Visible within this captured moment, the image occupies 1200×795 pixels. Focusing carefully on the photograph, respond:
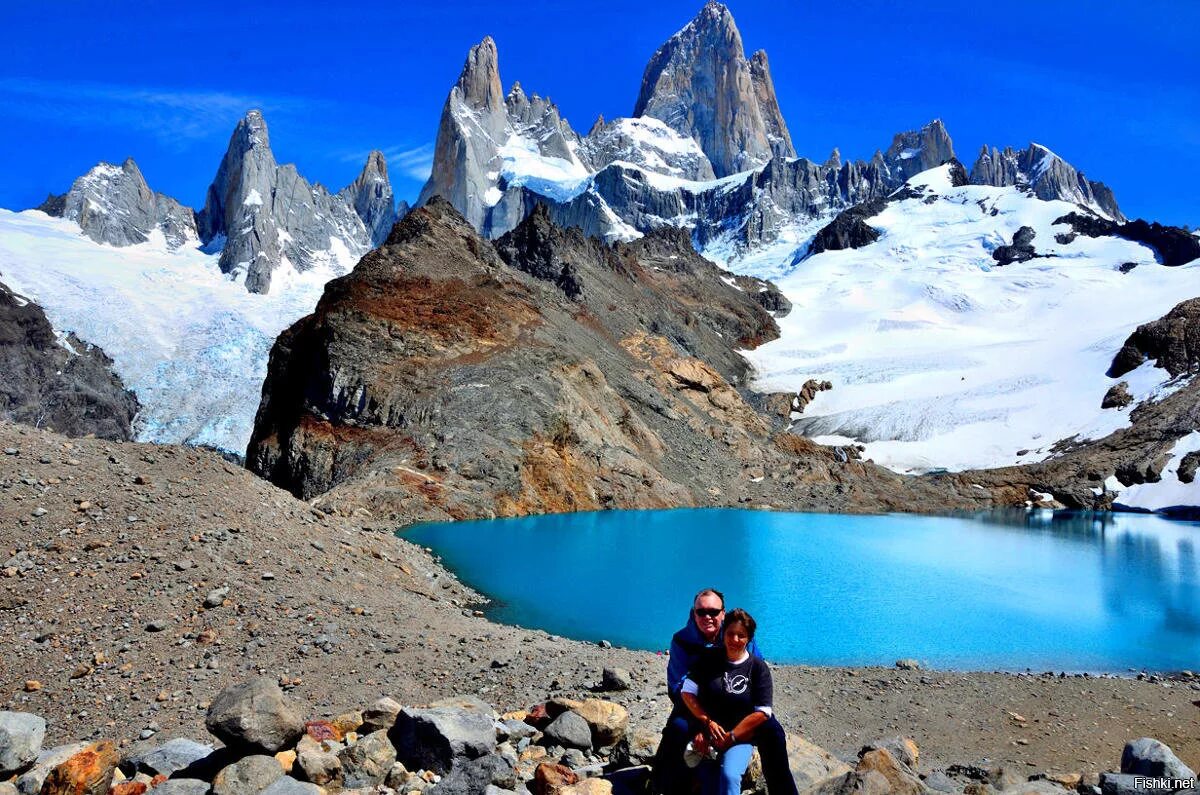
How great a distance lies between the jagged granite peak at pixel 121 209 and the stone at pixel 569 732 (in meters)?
167

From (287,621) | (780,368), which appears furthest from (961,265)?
(287,621)

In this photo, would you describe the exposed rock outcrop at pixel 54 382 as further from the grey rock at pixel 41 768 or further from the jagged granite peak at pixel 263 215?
the grey rock at pixel 41 768

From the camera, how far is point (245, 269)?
152 m

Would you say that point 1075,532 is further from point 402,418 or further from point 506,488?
point 402,418

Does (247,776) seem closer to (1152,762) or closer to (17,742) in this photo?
(17,742)

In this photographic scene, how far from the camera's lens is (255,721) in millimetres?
7285

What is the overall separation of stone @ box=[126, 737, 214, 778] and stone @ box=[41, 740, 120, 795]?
0.44 metres

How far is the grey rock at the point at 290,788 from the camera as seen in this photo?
6637mm

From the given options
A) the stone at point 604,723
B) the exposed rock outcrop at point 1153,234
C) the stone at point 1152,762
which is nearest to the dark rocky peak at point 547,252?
the stone at point 604,723

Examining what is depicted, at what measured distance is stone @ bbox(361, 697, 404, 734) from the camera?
822cm

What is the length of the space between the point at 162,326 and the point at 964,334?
123155 millimetres

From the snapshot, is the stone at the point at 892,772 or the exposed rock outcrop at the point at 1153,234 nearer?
the stone at the point at 892,772

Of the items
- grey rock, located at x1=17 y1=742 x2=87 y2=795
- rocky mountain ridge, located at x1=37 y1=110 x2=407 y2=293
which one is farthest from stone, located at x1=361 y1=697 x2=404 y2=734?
rocky mountain ridge, located at x1=37 y1=110 x2=407 y2=293

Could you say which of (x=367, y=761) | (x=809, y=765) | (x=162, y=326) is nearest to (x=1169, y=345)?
(x=809, y=765)
